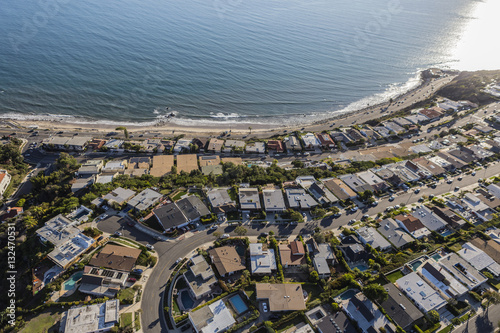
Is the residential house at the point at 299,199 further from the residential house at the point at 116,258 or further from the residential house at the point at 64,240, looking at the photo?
the residential house at the point at 64,240

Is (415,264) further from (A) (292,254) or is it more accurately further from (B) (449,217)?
(A) (292,254)

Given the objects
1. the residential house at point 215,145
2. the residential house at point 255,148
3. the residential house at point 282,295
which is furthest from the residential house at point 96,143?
the residential house at point 282,295

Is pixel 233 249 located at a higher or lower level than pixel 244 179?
lower

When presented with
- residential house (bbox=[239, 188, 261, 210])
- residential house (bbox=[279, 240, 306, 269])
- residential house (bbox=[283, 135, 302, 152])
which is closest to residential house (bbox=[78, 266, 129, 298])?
residential house (bbox=[239, 188, 261, 210])

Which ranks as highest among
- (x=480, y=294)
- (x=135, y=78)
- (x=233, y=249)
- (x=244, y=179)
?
(x=135, y=78)

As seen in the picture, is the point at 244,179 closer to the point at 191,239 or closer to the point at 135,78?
the point at 191,239

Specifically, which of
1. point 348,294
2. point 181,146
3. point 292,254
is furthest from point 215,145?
point 348,294

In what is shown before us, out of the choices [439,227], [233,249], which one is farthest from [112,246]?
[439,227]
